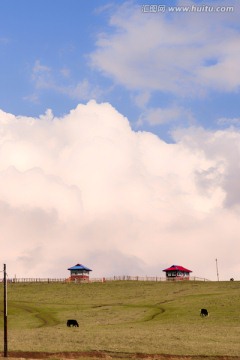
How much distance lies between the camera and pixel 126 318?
93.6 m

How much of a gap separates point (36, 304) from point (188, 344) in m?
60.3

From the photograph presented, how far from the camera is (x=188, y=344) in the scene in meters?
63.2

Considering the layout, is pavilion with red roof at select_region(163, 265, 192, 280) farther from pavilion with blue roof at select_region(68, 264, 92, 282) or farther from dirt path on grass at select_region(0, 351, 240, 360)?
dirt path on grass at select_region(0, 351, 240, 360)

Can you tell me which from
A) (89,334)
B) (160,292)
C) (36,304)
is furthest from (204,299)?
(89,334)

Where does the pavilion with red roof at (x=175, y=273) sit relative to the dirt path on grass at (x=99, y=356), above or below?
above

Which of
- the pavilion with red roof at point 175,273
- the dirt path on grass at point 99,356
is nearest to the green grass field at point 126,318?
the dirt path on grass at point 99,356

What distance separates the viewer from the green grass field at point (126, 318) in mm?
62281

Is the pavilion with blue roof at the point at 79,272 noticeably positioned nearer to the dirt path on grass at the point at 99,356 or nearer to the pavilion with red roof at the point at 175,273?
the pavilion with red roof at the point at 175,273

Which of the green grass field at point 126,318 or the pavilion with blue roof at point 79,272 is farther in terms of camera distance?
the pavilion with blue roof at point 79,272

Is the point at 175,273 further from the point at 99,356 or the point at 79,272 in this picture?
the point at 99,356

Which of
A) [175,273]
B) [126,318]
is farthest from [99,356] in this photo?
[175,273]

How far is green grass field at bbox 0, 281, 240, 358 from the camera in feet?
204

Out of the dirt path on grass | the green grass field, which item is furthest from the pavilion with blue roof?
the dirt path on grass

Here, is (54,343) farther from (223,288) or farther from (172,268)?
(172,268)
